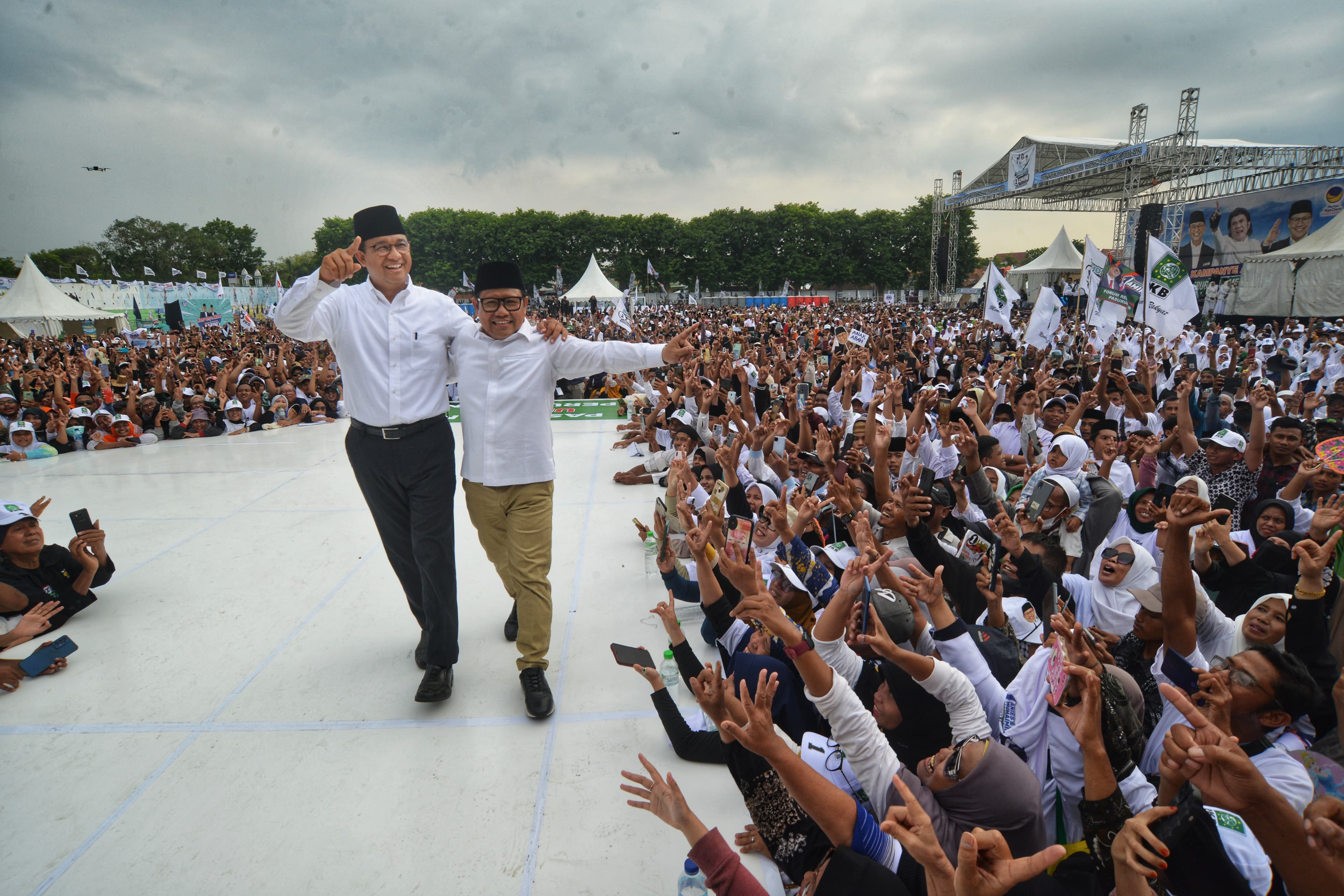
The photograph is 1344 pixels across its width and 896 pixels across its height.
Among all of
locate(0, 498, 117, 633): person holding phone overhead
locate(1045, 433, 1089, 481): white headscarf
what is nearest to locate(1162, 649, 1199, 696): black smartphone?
locate(1045, 433, 1089, 481): white headscarf

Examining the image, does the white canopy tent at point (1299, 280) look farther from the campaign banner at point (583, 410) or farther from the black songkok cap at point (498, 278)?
the black songkok cap at point (498, 278)

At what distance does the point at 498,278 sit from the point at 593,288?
2557 centimetres

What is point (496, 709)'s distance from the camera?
2.98 metres

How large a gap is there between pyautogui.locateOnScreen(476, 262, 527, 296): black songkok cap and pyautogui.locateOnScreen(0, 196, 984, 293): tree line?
57945 mm

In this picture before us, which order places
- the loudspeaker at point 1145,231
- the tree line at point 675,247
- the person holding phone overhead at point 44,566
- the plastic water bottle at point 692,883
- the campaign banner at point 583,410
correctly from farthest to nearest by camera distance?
the tree line at point 675,247 → the campaign banner at point 583,410 → the loudspeaker at point 1145,231 → the person holding phone overhead at point 44,566 → the plastic water bottle at point 692,883

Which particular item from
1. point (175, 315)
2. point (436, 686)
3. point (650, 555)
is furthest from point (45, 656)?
point (175, 315)

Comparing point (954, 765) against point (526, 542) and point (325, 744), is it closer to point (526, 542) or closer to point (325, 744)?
point (526, 542)

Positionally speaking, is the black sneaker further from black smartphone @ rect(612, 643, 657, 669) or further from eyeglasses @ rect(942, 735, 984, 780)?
eyeglasses @ rect(942, 735, 984, 780)

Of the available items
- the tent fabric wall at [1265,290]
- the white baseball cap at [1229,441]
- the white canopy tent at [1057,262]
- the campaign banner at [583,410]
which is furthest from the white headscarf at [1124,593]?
the white canopy tent at [1057,262]

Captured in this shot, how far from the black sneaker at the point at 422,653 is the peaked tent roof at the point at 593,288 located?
80.2ft

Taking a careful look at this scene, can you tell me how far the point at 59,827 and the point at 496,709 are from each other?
157cm

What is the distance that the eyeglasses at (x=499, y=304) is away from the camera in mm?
2982

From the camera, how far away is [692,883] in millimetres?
2018

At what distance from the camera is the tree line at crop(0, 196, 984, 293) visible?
195ft
